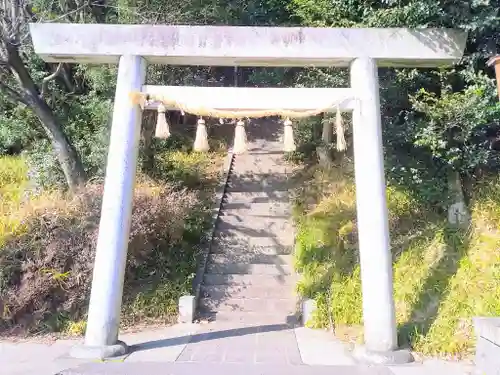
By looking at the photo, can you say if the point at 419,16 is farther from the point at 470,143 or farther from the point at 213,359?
the point at 213,359

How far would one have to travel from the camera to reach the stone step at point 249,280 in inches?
327

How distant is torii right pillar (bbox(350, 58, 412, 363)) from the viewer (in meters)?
5.48

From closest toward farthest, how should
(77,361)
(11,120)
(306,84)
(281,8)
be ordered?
(77,361) → (306,84) → (281,8) → (11,120)

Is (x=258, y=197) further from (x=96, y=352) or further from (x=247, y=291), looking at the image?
(x=96, y=352)

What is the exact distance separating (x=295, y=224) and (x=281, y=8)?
16.1 ft

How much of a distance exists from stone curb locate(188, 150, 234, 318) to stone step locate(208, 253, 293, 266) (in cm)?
18

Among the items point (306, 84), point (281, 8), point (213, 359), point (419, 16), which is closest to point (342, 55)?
point (419, 16)

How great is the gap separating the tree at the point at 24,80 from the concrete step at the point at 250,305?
3.43 meters

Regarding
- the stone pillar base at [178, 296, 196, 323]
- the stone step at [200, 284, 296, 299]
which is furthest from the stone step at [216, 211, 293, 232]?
the stone pillar base at [178, 296, 196, 323]

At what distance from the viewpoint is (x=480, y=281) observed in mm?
6309

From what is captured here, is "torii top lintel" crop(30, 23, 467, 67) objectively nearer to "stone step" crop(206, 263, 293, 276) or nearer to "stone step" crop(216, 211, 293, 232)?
"stone step" crop(206, 263, 293, 276)

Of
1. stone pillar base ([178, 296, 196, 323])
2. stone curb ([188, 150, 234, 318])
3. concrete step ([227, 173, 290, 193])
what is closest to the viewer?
stone pillar base ([178, 296, 196, 323])

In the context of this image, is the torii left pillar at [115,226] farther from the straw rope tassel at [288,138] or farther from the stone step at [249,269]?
the stone step at [249,269]

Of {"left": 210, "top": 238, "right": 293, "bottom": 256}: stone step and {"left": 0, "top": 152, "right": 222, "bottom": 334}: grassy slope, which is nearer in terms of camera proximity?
{"left": 0, "top": 152, "right": 222, "bottom": 334}: grassy slope
